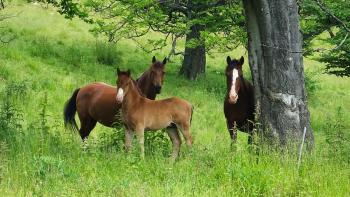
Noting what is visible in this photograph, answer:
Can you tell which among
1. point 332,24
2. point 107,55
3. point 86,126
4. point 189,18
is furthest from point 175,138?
point 107,55

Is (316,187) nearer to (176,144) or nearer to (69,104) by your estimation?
(176,144)

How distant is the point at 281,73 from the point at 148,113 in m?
2.39

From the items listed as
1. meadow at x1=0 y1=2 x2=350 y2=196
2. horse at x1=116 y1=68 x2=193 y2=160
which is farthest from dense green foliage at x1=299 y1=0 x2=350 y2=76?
horse at x1=116 y1=68 x2=193 y2=160

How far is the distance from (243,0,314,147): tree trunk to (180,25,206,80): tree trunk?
1321cm

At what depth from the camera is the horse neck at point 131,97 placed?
30.4 ft

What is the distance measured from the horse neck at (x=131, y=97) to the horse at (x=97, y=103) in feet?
2.26

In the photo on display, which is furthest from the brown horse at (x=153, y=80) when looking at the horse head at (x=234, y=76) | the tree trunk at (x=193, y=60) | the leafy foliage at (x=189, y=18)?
the tree trunk at (x=193, y=60)

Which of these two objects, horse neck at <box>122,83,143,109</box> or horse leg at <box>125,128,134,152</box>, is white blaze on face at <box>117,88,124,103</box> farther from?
horse leg at <box>125,128,134,152</box>

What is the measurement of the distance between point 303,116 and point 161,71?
12.5 ft

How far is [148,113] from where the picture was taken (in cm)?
912

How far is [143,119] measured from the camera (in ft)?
29.8

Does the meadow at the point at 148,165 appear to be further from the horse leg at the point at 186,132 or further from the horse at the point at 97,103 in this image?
the horse at the point at 97,103

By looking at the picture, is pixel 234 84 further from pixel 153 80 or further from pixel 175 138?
pixel 153 80

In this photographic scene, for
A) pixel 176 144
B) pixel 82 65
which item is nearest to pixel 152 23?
pixel 82 65
